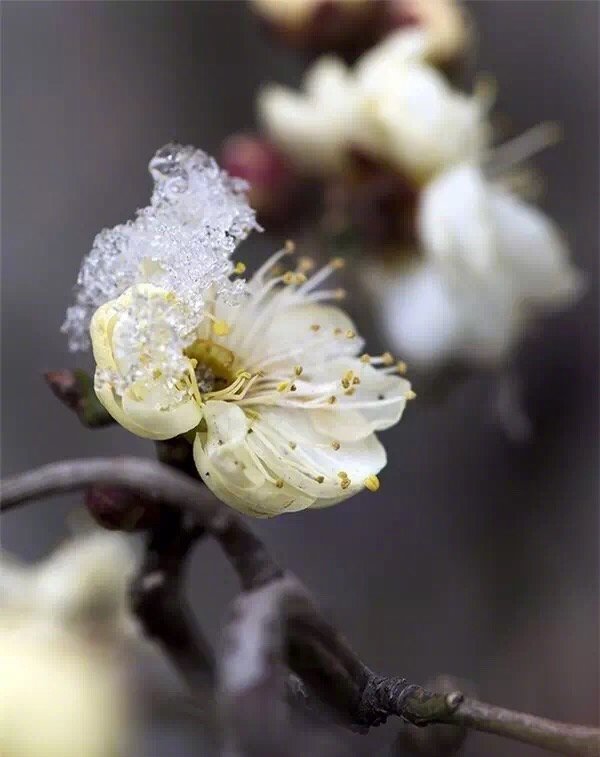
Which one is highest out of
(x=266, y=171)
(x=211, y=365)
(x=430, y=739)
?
(x=266, y=171)

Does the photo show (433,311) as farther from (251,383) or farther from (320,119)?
(251,383)

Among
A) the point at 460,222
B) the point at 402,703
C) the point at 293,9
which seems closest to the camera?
the point at 402,703

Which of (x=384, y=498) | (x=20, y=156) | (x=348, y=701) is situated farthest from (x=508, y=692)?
(x=20, y=156)

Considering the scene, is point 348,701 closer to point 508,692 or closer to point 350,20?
point 508,692

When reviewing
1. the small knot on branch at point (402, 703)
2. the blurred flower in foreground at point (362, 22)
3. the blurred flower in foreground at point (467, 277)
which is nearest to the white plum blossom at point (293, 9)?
the blurred flower in foreground at point (362, 22)

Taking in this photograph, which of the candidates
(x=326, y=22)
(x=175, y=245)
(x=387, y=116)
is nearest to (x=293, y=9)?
(x=326, y=22)

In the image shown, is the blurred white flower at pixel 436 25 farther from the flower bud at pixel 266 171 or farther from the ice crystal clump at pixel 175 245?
the ice crystal clump at pixel 175 245

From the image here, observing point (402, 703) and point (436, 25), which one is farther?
point (436, 25)
